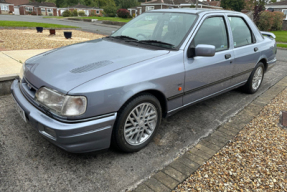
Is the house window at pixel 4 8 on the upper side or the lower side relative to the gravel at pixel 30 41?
upper

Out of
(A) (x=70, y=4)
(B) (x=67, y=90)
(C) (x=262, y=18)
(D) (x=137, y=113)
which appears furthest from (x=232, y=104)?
(A) (x=70, y=4)

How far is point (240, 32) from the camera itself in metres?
4.12

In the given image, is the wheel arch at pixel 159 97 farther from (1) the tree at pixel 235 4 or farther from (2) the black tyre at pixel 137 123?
(1) the tree at pixel 235 4

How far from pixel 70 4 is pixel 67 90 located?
8993cm

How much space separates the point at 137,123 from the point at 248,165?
1.36m

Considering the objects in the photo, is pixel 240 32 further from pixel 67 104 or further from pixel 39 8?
pixel 39 8

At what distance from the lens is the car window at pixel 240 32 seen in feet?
12.9

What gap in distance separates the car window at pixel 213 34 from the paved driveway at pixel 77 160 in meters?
1.23

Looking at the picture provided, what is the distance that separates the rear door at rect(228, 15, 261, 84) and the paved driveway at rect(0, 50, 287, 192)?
1.14 meters

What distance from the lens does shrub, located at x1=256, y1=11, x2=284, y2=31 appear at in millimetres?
23219

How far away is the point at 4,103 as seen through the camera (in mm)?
3836

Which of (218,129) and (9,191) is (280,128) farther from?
(9,191)

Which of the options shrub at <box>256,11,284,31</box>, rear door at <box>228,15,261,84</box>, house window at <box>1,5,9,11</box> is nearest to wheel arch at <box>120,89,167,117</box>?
rear door at <box>228,15,261,84</box>

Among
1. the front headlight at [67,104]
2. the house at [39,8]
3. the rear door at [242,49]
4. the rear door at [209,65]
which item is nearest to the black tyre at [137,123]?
the front headlight at [67,104]
